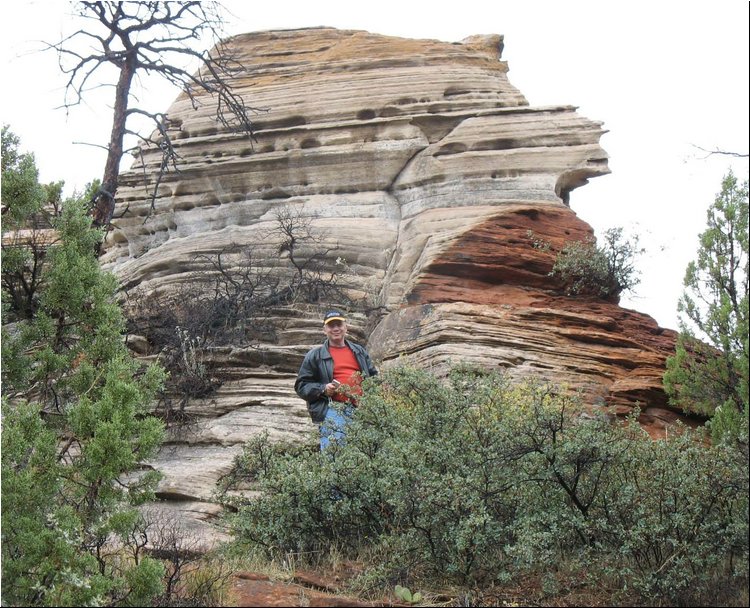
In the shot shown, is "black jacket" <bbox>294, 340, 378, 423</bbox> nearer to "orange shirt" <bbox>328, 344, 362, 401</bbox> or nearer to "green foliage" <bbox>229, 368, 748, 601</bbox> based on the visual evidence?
"orange shirt" <bbox>328, 344, 362, 401</bbox>

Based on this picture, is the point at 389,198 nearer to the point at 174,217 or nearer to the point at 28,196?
the point at 174,217

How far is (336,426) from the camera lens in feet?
31.2

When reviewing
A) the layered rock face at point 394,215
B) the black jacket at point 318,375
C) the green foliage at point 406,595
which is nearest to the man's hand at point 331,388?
the black jacket at point 318,375

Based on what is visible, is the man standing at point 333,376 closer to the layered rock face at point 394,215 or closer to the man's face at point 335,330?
the man's face at point 335,330

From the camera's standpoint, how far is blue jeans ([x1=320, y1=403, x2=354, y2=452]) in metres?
9.44

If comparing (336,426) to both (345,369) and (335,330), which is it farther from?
(335,330)

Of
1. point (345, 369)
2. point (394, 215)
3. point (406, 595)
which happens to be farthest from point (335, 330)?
point (394, 215)

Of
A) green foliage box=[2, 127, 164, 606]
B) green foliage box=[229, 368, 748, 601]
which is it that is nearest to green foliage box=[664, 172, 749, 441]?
green foliage box=[229, 368, 748, 601]

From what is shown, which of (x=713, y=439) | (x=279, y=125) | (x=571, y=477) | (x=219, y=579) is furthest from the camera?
(x=279, y=125)

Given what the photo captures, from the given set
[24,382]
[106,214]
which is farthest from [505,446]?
[106,214]

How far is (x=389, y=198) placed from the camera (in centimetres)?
1750

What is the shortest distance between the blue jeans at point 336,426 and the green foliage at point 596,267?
6.19 m

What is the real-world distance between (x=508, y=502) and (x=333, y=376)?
2.57 metres

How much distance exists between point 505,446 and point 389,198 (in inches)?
369
